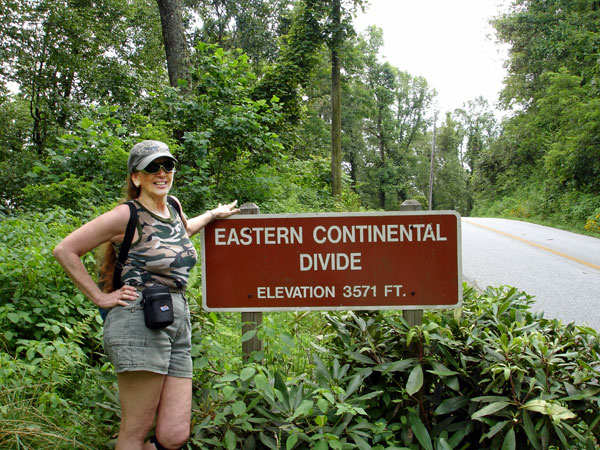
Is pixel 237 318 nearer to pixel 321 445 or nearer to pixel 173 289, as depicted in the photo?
pixel 173 289

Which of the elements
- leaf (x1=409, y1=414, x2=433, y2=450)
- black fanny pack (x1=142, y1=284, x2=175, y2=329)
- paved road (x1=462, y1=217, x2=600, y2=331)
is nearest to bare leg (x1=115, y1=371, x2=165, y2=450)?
black fanny pack (x1=142, y1=284, x2=175, y2=329)

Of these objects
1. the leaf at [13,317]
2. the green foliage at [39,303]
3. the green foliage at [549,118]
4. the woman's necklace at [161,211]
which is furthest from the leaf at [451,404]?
the green foliage at [549,118]

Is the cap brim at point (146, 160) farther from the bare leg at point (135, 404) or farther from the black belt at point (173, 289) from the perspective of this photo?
the bare leg at point (135, 404)

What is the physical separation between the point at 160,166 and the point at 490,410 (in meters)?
1.95

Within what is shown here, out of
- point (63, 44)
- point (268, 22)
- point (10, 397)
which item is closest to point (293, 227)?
point (10, 397)

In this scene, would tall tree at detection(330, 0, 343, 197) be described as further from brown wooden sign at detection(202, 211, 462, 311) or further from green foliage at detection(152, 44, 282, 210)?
brown wooden sign at detection(202, 211, 462, 311)

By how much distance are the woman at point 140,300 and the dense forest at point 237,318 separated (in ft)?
0.55

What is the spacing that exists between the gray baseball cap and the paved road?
321 centimetres

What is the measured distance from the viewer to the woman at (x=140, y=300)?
2.04 metres

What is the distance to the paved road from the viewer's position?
20.4ft

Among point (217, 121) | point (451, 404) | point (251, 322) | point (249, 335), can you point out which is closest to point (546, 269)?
point (217, 121)

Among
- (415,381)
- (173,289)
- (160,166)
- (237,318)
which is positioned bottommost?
(237,318)

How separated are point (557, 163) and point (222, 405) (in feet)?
69.3

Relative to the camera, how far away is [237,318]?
460cm
